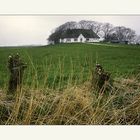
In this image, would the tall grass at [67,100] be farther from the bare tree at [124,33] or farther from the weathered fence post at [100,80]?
the bare tree at [124,33]

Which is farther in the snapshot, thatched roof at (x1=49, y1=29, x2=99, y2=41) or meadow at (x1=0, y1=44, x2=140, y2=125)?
thatched roof at (x1=49, y1=29, x2=99, y2=41)

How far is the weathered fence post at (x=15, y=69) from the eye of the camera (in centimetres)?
619

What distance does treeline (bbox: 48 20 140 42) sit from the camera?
623cm

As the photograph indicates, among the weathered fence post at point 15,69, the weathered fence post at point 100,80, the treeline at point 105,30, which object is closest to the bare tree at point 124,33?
the treeline at point 105,30

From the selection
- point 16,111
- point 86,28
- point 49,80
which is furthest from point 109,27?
point 16,111

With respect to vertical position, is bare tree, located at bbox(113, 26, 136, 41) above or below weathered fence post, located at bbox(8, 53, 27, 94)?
above

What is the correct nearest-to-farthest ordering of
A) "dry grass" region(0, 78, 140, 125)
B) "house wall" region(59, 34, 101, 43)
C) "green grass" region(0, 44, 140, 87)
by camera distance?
"dry grass" region(0, 78, 140, 125) → "green grass" region(0, 44, 140, 87) → "house wall" region(59, 34, 101, 43)

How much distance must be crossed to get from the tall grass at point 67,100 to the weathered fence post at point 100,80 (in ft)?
0.18

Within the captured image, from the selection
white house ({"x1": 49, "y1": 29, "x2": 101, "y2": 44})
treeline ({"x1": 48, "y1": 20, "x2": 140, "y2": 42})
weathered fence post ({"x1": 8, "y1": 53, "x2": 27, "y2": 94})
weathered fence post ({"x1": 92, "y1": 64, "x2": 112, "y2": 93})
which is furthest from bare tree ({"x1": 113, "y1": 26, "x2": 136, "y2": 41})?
weathered fence post ({"x1": 8, "y1": 53, "x2": 27, "y2": 94})

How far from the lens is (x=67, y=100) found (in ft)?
20.2

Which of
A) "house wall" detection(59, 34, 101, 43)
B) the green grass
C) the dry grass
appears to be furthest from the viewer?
"house wall" detection(59, 34, 101, 43)

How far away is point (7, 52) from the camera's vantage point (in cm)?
621

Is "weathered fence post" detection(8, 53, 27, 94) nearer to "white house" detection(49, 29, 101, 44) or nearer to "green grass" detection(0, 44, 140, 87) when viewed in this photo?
"green grass" detection(0, 44, 140, 87)

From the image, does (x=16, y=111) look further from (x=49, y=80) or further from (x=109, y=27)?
(x=109, y=27)
